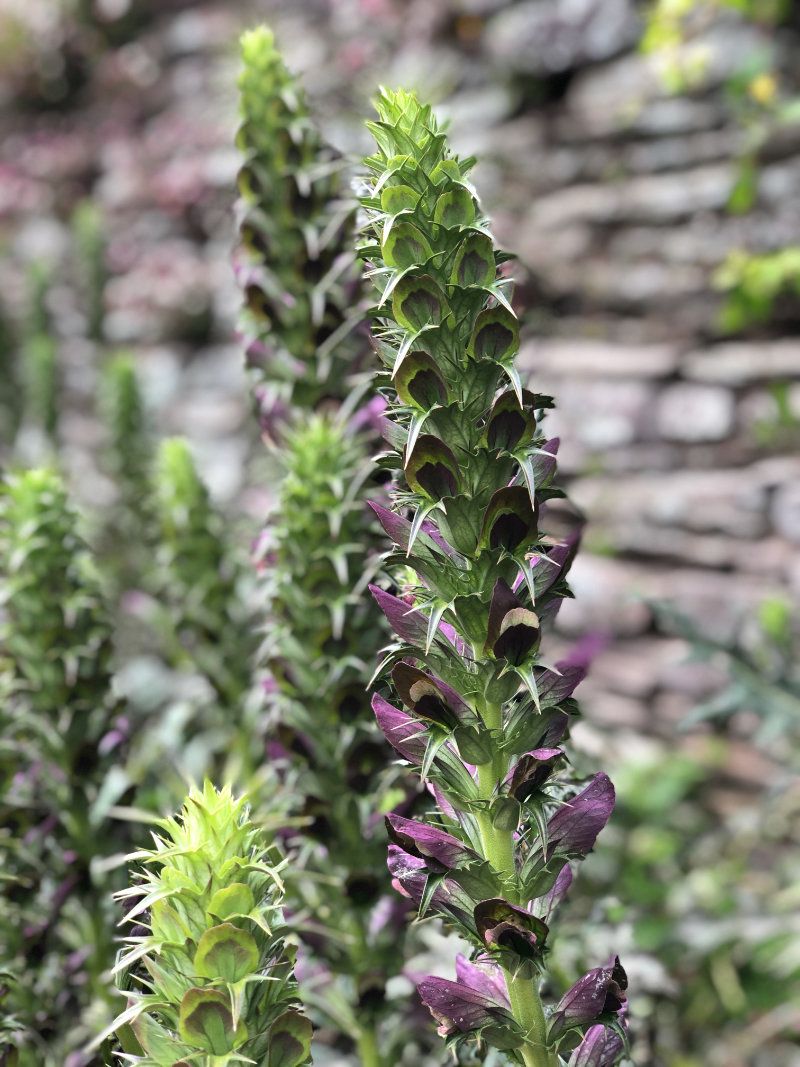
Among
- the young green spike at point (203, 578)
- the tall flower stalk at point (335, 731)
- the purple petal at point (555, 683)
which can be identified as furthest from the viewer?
the young green spike at point (203, 578)

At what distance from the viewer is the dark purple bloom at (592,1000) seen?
82 centimetres

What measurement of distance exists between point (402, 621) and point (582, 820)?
233 millimetres

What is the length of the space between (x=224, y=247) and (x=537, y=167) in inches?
91.0

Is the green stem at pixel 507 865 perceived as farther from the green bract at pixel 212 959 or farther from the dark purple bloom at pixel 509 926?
the green bract at pixel 212 959

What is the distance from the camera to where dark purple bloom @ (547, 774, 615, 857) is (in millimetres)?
819

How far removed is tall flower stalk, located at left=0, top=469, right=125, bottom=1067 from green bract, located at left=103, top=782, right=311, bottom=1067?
0.53m

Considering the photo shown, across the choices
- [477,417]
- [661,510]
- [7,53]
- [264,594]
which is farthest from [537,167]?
[7,53]

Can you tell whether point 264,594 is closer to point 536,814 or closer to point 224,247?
point 536,814

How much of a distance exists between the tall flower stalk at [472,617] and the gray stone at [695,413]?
9.24 ft

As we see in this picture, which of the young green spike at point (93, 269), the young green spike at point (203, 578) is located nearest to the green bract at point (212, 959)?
the young green spike at point (203, 578)

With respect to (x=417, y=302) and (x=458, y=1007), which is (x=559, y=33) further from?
(x=458, y=1007)

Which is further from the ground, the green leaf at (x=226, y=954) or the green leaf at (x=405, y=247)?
the green leaf at (x=405, y=247)

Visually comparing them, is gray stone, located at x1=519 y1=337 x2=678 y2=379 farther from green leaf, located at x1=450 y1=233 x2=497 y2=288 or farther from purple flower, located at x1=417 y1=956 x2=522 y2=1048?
purple flower, located at x1=417 y1=956 x2=522 y2=1048

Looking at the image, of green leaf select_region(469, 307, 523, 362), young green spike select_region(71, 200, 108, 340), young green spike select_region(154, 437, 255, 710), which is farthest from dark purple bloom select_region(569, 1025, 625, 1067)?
young green spike select_region(71, 200, 108, 340)
